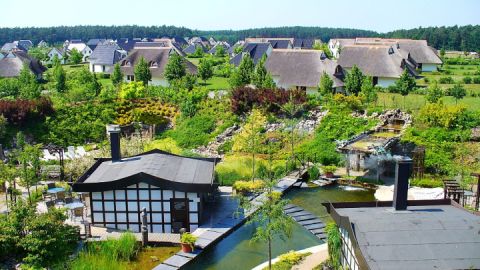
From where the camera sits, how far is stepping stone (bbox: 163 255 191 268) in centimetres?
1609

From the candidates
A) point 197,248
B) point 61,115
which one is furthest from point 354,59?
point 197,248

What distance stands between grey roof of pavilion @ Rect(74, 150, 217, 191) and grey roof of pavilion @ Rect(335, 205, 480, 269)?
7.10m

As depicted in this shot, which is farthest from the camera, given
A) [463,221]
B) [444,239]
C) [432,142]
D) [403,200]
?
[432,142]

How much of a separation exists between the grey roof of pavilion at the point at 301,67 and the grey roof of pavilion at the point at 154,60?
9305mm

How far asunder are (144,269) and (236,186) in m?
8.01

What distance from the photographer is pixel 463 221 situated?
13.1m

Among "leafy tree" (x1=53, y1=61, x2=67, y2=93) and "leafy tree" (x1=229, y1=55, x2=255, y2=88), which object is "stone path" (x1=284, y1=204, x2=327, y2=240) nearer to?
"leafy tree" (x1=229, y1=55, x2=255, y2=88)

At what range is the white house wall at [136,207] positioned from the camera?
18.5 meters

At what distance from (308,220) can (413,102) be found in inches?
795

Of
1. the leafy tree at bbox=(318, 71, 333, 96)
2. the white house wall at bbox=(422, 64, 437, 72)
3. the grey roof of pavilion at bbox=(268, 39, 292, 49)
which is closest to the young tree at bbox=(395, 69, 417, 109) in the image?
the leafy tree at bbox=(318, 71, 333, 96)

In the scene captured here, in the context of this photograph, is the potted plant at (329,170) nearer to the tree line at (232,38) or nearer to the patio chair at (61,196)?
the patio chair at (61,196)

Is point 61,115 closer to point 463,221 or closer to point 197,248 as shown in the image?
point 197,248

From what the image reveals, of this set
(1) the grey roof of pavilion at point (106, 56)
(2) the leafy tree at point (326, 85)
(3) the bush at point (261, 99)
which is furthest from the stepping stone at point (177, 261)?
(1) the grey roof of pavilion at point (106, 56)

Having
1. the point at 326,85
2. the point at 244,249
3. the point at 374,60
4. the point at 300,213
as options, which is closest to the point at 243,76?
the point at 326,85
